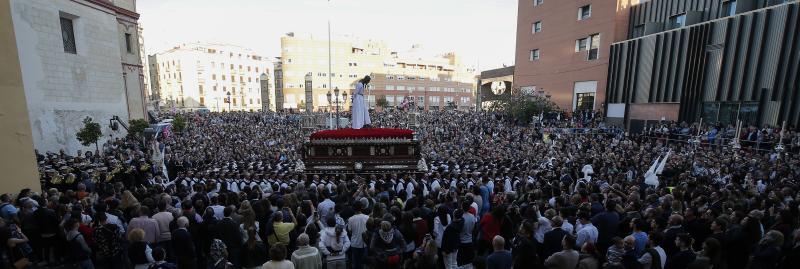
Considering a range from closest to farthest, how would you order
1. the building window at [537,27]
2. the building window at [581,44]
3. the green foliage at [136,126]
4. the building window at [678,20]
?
the green foliage at [136,126] → the building window at [678,20] → the building window at [581,44] → the building window at [537,27]

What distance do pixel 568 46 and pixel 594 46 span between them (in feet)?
7.90

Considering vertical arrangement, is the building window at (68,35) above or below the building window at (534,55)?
below

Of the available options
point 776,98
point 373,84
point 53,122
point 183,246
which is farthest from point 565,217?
point 373,84

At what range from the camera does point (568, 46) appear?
108 feet

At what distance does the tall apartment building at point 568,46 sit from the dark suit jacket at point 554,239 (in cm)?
2856

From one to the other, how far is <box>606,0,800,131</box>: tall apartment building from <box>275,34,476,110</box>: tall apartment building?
43.7m

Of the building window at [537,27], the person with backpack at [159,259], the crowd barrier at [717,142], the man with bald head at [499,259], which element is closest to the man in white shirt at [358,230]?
the man with bald head at [499,259]

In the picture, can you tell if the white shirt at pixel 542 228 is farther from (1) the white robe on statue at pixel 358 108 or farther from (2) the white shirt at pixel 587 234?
(1) the white robe on statue at pixel 358 108

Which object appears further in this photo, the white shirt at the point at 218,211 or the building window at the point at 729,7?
the building window at the point at 729,7

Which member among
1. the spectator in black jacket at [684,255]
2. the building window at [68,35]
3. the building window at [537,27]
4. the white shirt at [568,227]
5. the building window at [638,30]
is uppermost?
the building window at [537,27]

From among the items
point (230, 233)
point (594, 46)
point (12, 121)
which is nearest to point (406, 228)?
point (230, 233)

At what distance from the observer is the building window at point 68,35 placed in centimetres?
1998

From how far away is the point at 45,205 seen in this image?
23.5 feet

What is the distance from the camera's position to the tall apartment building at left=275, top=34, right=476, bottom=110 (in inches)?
2965
